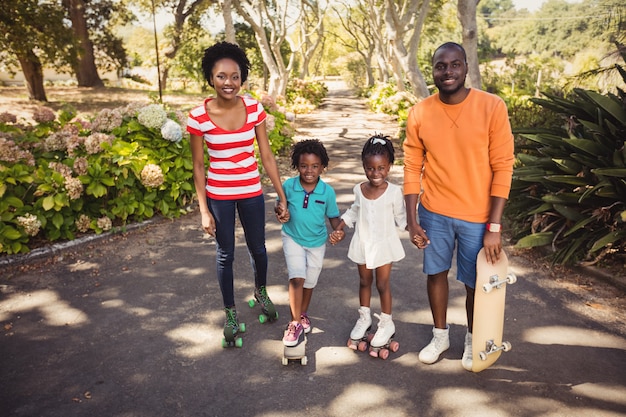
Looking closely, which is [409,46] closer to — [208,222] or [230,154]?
[230,154]

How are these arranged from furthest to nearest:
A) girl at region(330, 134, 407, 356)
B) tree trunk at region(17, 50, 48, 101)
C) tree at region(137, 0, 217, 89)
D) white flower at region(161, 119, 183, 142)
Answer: tree at region(137, 0, 217, 89) < tree trunk at region(17, 50, 48, 101) < white flower at region(161, 119, 183, 142) < girl at region(330, 134, 407, 356)

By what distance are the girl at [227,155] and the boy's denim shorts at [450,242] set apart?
37.8 inches

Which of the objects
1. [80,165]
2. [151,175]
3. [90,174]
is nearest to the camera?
[80,165]

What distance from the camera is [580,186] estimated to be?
452cm

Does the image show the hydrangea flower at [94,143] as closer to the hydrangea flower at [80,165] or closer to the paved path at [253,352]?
the hydrangea flower at [80,165]

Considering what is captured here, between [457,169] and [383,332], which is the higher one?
[457,169]

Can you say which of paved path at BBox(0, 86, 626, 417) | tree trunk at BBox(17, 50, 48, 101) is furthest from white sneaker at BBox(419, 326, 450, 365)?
tree trunk at BBox(17, 50, 48, 101)

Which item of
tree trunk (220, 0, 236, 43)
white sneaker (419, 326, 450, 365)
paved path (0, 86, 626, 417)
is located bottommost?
paved path (0, 86, 626, 417)

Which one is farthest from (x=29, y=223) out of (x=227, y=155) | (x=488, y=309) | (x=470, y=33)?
(x=470, y=33)

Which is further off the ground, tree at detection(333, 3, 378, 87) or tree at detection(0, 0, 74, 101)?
tree at detection(333, 3, 378, 87)

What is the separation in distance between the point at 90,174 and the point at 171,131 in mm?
1094

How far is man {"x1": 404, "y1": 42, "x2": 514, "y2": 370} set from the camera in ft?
8.25

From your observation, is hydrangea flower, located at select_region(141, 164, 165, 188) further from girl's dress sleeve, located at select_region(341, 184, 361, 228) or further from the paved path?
girl's dress sleeve, located at select_region(341, 184, 361, 228)

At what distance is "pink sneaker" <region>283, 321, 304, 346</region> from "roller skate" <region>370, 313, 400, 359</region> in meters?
0.51
